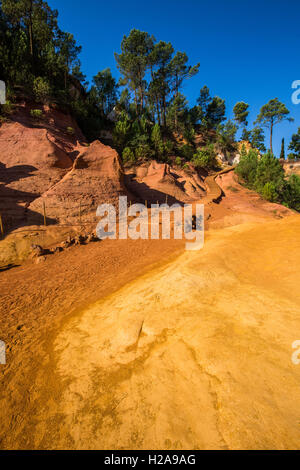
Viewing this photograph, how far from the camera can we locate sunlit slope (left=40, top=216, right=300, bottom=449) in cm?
170

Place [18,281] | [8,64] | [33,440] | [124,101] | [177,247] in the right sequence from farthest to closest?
[124,101] → [8,64] → [177,247] → [18,281] → [33,440]

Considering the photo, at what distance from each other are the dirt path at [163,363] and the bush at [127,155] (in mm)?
19688

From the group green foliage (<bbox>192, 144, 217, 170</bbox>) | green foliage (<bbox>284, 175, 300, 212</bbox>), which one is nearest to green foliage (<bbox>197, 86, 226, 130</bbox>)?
green foliage (<bbox>192, 144, 217, 170</bbox>)

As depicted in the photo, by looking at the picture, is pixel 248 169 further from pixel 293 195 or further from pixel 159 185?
pixel 159 185

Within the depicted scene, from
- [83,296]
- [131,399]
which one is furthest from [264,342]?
[83,296]

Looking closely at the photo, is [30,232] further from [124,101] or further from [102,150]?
[124,101]

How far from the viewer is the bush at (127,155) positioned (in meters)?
21.9

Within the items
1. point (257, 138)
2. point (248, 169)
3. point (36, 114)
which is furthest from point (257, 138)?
point (36, 114)

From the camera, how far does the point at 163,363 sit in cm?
249

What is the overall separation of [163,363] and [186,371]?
333mm

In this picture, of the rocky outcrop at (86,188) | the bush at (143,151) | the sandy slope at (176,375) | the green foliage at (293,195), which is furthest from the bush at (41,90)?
the green foliage at (293,195)

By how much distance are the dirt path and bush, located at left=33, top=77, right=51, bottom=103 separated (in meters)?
20.2

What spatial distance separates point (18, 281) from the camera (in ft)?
20.6
